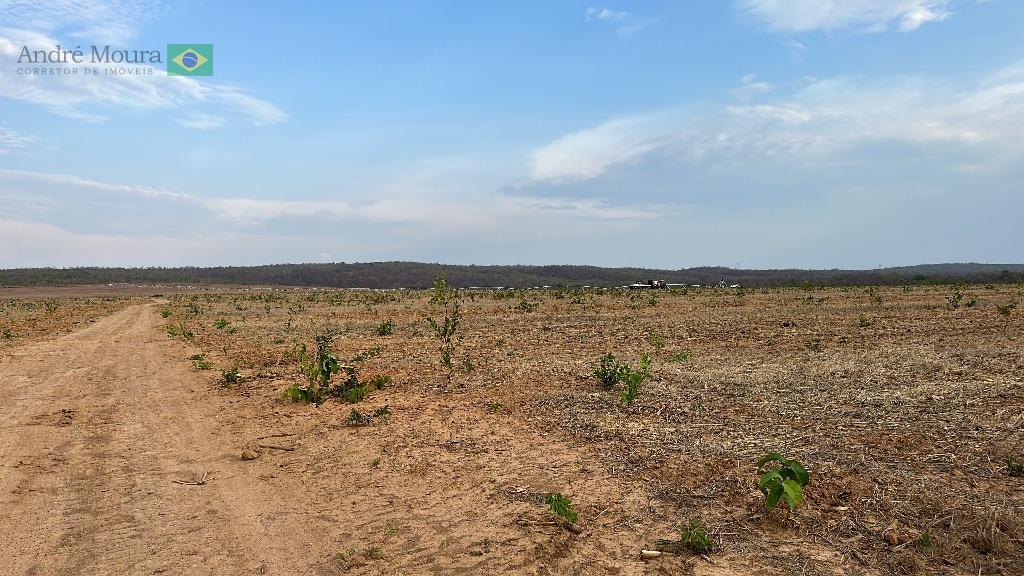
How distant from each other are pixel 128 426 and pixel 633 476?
23.8 feet

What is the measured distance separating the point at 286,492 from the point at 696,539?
4.02 metres

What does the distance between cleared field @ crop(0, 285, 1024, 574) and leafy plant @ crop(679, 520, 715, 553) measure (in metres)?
0.09

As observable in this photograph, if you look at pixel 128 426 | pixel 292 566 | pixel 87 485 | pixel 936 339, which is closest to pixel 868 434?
pixel 292 566

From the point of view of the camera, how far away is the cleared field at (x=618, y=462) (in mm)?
5004

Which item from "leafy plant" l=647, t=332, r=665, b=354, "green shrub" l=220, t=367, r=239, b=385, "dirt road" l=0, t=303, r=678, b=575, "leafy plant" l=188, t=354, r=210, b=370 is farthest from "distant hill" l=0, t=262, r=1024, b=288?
"dirt road" l=0, t=303, r=678, b=575

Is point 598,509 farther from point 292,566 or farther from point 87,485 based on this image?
point 87,485

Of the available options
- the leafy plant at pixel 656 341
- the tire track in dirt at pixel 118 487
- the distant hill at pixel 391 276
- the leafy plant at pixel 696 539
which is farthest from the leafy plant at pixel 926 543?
the distant hill at pixel 391 276

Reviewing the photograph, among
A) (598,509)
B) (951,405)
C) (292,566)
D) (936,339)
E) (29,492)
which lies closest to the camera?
(292,566)

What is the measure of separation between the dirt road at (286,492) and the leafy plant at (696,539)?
34 centimetres

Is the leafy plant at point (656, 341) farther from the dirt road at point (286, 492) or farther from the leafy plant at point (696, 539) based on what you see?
the leafy plant at point (696, 539)

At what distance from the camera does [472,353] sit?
17000 millimetres

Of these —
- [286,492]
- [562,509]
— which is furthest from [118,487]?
[562,509]

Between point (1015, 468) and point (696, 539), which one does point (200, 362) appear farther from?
point (1015, 468)

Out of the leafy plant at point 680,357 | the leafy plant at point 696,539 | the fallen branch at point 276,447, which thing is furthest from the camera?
the leafy plant at point 680,357
